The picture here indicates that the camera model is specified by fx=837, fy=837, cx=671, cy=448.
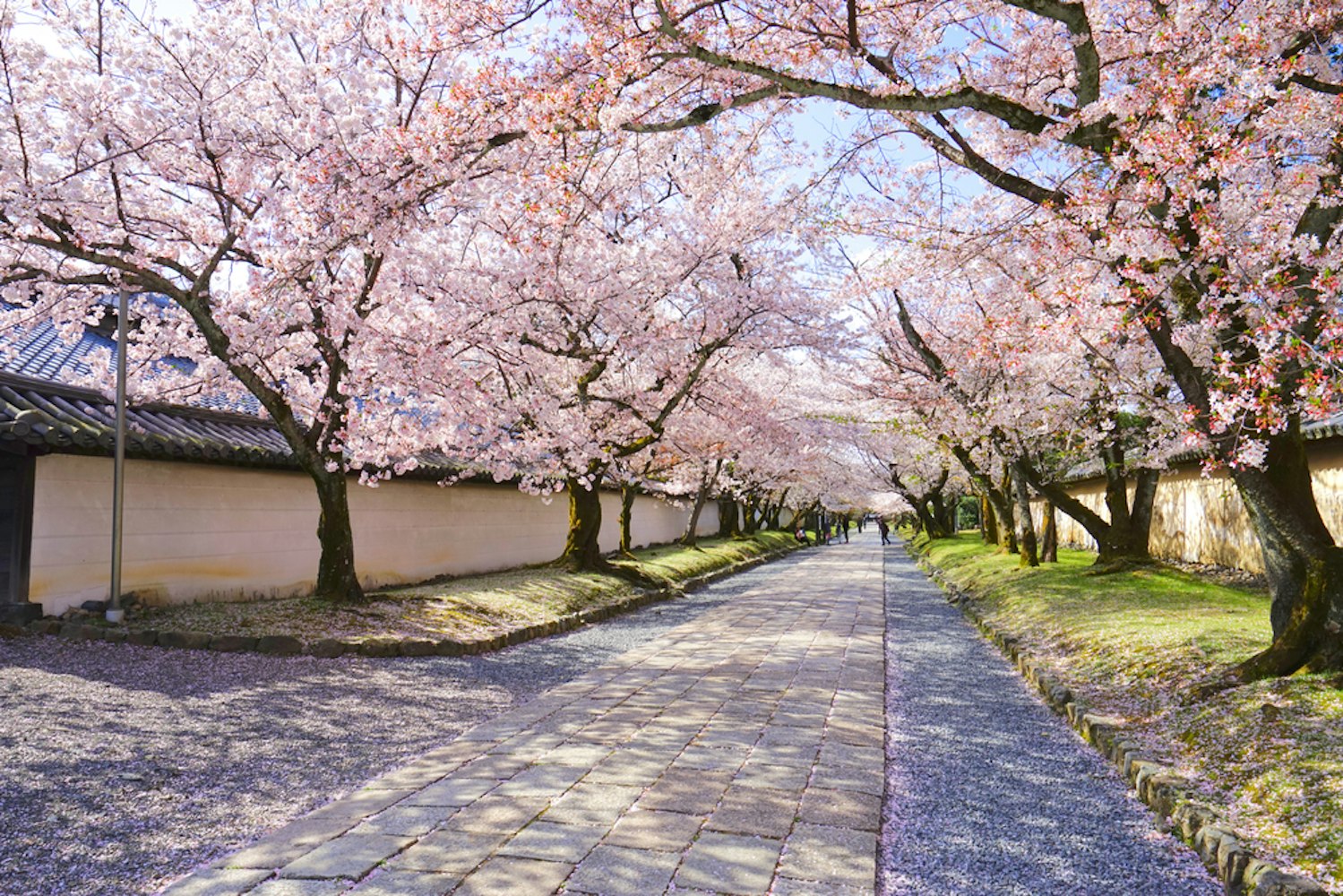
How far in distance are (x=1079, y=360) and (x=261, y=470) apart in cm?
1198

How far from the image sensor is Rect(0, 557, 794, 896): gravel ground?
378 cm

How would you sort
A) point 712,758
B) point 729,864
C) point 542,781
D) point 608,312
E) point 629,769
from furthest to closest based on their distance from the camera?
1. point 608,312
2. point 712,758
3. point 629,769
4. point 542,781
5. point 729,864

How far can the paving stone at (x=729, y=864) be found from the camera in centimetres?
Answer: 342

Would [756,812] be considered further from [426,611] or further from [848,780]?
[426,611]

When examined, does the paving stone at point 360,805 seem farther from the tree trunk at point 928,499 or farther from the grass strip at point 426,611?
the tree trunk at point 928,499

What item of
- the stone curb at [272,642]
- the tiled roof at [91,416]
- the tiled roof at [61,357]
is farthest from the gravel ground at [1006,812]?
the tiled roof at [61,357]

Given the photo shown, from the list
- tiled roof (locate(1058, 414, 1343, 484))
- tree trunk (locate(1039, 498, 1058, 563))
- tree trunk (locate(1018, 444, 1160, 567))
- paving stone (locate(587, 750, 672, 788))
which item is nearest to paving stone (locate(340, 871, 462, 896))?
paving stone (locate(587, 750, 672, 788))

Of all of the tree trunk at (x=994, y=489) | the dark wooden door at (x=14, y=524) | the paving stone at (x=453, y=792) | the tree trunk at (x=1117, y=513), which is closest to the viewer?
the paving stone at (x=453, y=792)

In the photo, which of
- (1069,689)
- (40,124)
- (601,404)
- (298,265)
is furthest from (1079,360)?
(40,124)

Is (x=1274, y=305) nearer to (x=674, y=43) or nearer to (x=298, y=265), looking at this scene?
(x=674, y=43)

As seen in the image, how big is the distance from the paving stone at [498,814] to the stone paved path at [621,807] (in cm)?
1

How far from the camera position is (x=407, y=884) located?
11.2 feet

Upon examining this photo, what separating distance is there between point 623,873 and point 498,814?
0.98 metres

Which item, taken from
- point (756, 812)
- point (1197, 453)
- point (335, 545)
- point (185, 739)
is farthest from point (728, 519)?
point (756, 812)
